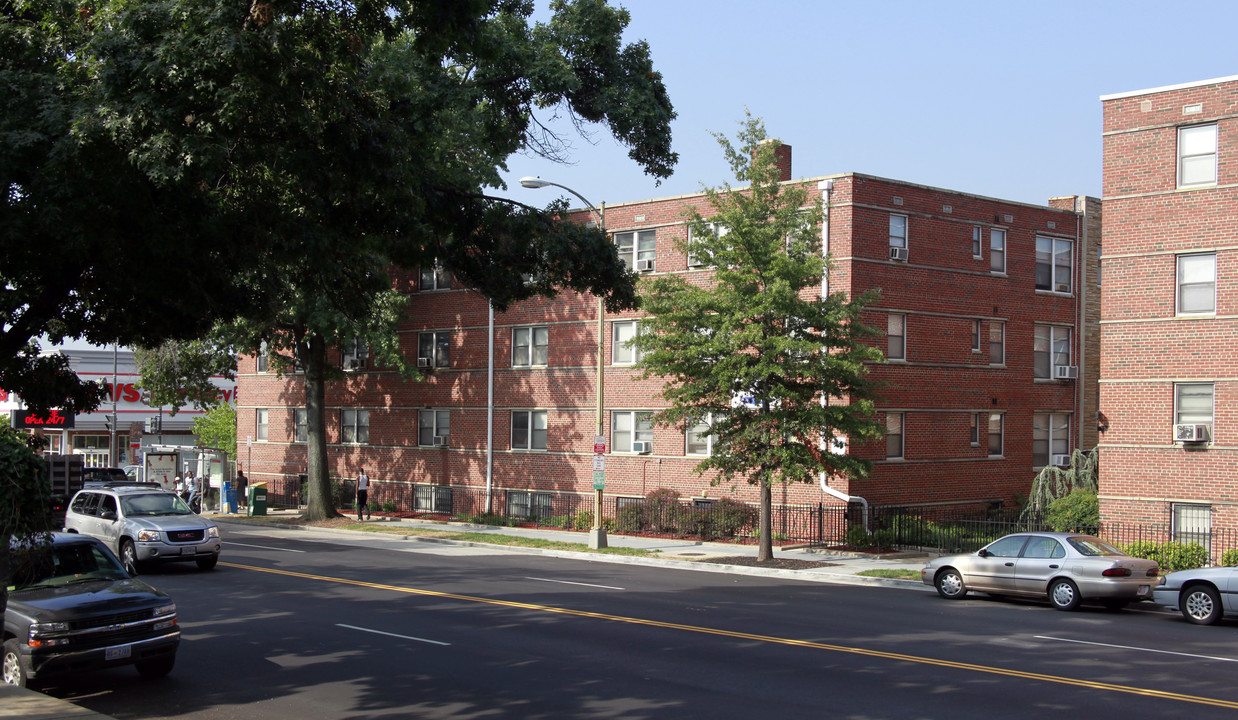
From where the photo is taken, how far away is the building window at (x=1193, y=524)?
23672 mm

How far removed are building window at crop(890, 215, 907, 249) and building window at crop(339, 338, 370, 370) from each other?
72.7 ft

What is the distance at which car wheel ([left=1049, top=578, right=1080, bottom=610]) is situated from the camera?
18.3 m

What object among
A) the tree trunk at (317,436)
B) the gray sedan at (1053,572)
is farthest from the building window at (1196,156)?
the tree trunk at (317,436)

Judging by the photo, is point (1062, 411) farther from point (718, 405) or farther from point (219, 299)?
point (219, 299)

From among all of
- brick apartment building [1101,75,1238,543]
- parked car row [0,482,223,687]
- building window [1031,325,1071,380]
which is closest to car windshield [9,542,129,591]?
parked car row [0,482,223,687]

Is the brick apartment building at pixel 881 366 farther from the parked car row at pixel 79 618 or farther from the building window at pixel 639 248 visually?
the parked car row at pixel 79 618

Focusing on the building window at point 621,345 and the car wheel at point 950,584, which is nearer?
the car wheel at point 950,584

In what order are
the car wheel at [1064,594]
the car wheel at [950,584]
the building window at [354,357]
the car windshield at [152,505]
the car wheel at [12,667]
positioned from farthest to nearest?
the building window at [354,357], the car windshield at [152,505], the car wheel at [950,584], the car wheel at [1064,594], the car wheel at [12,667]

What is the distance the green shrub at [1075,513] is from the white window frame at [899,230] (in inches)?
Answer: 338

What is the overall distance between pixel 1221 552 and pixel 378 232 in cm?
1981

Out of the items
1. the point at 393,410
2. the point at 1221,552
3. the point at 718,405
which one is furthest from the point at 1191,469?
the point at 393,410

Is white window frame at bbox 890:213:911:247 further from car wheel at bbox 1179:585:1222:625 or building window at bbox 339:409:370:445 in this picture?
building window at bbox 339:409:370:445

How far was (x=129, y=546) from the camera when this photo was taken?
22422 millimetres

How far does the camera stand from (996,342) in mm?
34656
